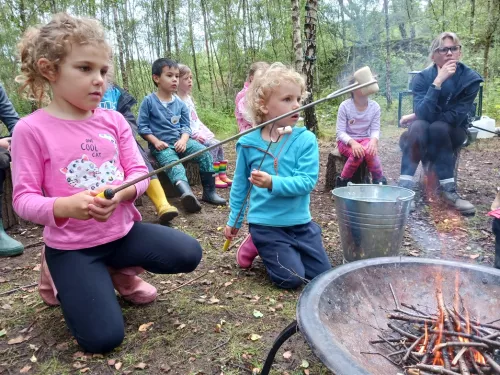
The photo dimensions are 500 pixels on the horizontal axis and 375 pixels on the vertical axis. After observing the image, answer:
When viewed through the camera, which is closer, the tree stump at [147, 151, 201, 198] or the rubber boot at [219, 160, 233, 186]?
the tree stump at [147, 151, 201, 198]

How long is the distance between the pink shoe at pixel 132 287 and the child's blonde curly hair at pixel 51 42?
1.01m

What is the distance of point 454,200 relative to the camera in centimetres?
381

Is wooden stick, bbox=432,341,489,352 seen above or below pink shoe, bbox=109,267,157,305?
above

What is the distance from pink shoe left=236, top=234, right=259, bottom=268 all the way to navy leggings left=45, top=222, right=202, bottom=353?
661 millimetres

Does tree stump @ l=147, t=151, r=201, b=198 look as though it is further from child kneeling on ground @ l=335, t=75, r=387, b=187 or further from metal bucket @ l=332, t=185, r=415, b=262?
metal bucket @ l=332, t=185, r=415, b=262

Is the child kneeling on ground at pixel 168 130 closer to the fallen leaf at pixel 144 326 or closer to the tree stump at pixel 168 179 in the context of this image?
the tree stump at pixel 168 179

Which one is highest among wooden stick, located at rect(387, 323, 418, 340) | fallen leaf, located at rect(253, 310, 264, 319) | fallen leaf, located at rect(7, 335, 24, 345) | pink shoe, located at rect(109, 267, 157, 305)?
wooden stick, located at rect(387, 323, 418, 340)

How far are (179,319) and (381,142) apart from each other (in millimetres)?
6200

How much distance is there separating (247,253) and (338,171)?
2016 mm

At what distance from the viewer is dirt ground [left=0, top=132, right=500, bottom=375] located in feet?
5.94

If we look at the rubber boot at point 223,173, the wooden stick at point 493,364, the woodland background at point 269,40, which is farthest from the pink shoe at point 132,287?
the woodland background at point 269,40

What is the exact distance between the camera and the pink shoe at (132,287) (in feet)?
7.18

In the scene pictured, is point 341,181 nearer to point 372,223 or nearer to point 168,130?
point 372,223

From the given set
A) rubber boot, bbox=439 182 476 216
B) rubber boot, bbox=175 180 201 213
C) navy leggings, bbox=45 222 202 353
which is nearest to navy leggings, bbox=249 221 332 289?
navy leggings, bbox=45 222 202 353
